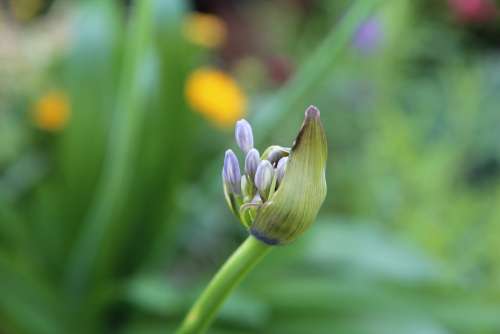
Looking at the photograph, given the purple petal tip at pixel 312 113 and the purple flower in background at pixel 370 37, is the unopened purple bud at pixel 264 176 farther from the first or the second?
the purple flower in background at pixel 370 37

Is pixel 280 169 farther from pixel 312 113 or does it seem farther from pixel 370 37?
pixel 370 37

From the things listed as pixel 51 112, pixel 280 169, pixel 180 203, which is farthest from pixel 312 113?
pixel 51 112

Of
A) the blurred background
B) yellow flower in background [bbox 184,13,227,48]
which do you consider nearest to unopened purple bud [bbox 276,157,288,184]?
the blurred background

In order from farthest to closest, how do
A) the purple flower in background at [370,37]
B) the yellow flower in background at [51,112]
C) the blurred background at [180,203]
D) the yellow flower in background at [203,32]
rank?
the purple flower in background at [370,37] < the yellow flower in background at [203,32] < the yellow flower in background at [51,112] < the blurred background at [180,203]

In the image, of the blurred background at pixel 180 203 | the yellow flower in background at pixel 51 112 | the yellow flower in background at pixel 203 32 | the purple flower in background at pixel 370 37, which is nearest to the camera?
the blurred background at pixel 180 203

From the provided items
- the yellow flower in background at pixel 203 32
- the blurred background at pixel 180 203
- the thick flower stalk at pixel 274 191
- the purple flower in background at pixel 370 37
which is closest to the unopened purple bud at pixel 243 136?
the thick flower stalk at pixel 274 191

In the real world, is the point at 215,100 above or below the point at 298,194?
above

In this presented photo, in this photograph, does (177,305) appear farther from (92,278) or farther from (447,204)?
(447,204)

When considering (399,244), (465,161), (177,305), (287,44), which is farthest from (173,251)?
(287,44)
